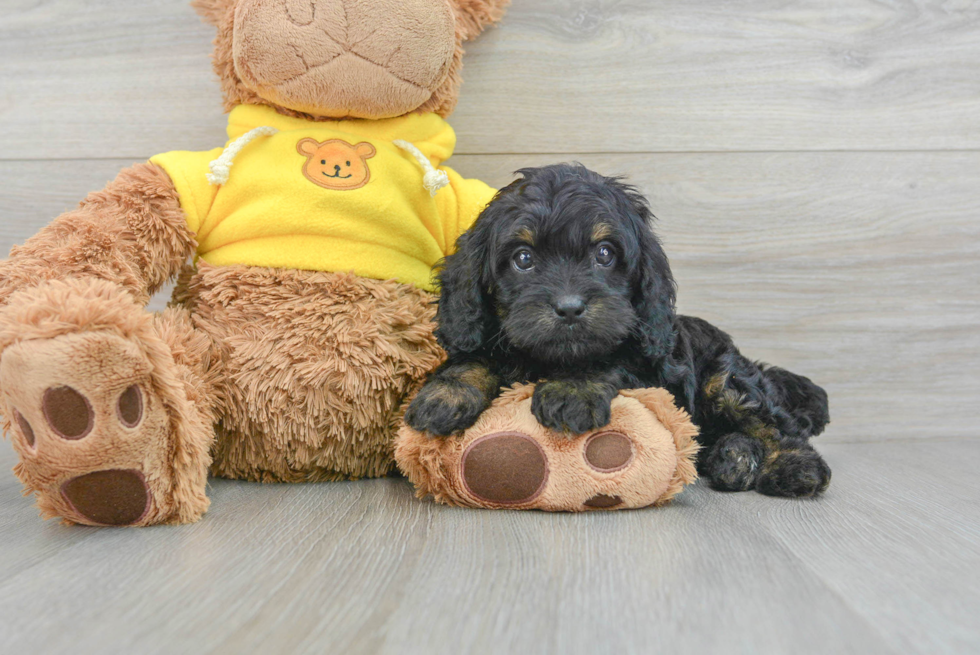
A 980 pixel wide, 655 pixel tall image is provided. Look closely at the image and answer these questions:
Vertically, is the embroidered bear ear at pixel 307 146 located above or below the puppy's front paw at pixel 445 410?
above

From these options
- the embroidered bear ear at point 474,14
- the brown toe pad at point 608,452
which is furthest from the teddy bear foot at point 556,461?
the embroidered bear ear at point 474,14

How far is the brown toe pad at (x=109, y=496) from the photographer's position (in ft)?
4.43

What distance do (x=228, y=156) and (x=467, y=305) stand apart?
742 mm

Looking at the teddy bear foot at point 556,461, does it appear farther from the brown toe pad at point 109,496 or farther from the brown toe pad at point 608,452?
the brown toe pad at point 109,496

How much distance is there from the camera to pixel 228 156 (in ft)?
6.06

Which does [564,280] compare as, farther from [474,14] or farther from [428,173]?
[474,14]

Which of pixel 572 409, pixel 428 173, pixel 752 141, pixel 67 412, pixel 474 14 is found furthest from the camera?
pixel 752 141

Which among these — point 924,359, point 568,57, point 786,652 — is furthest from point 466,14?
point 924,359

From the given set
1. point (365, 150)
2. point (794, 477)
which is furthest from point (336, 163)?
point (794, 477)

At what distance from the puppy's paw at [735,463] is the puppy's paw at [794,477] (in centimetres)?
3

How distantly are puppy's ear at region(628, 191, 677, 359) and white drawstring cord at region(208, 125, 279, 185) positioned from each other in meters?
0.98

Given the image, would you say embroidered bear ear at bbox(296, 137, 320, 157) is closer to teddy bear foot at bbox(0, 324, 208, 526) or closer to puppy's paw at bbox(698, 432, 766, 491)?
teddy bear foot at bbox(0, 324, 208, 526)

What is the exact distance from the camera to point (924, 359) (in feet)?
8.28

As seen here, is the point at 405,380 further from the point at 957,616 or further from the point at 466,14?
the point at 957,616
